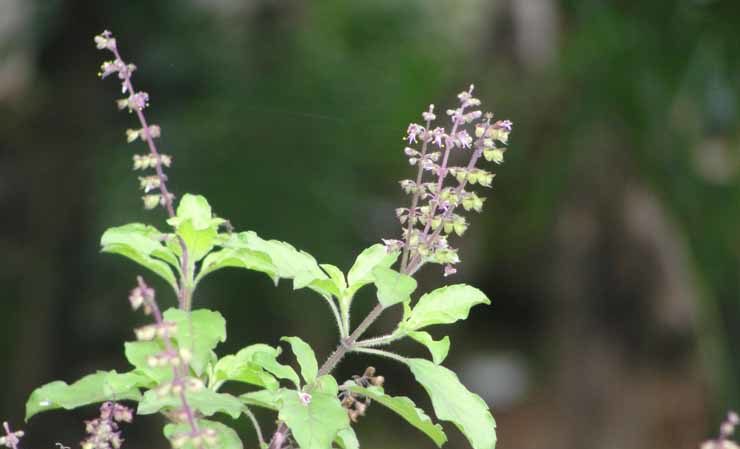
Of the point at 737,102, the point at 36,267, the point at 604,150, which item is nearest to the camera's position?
the point at 737,102

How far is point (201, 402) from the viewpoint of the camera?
587 mm

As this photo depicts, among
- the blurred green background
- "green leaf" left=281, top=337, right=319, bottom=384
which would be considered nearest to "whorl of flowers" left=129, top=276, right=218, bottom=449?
"green leaf" left=281, top=337, right=319, bottom=384

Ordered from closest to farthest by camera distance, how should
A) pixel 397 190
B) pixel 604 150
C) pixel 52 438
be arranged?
pixel 604 150
pixel 52 438
pixel 397 190

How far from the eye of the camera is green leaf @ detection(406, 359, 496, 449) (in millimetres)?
656

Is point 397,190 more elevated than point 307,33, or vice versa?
point 307,33

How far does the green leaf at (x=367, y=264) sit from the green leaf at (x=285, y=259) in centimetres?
4

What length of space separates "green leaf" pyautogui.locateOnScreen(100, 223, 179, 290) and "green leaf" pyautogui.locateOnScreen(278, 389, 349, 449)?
11 centimetres

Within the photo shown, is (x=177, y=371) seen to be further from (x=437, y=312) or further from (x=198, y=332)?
(x=437, y=312)

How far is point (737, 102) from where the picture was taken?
227 centimetres

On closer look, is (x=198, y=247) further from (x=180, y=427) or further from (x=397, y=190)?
(x=397, y=190)

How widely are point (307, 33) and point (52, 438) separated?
66.9 inches

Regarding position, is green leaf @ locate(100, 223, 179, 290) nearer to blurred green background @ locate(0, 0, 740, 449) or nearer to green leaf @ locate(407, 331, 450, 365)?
green leaf @ locate(407, 331, 450, 365)

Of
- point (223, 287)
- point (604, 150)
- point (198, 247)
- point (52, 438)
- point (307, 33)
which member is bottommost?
point (198, 247)

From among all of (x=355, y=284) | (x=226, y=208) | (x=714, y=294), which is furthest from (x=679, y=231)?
(x=355, y=284)
